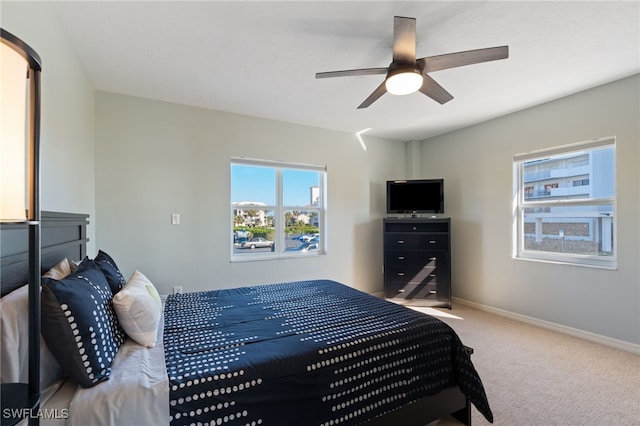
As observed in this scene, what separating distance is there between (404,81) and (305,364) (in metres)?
1.86

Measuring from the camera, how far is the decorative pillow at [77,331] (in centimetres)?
104

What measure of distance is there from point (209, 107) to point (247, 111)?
17.1 inches

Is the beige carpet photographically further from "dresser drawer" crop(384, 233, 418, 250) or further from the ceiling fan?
the ceiling fan

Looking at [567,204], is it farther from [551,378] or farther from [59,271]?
[59,271]

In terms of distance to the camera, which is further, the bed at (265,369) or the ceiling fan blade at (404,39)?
the ceiling fan blade at (404,39)

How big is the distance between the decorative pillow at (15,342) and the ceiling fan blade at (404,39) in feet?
6.92

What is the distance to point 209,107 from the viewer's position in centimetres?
335

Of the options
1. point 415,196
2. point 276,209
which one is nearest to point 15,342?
point 276,209

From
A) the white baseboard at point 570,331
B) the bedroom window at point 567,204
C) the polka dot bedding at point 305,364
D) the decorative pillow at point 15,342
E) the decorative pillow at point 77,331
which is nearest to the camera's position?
the decorative pillow at point 15,342

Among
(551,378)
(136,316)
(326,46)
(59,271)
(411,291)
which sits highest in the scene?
(326,46)

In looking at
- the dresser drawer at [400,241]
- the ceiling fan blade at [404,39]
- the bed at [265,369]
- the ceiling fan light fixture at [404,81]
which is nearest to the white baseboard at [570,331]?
the dresser drawer at [400,241]

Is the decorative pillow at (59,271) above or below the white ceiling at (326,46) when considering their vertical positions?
below

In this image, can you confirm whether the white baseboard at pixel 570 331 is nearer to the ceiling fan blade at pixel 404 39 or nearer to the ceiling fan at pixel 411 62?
the ceiling fan at pixel 411 62

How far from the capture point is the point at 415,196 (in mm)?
4246
